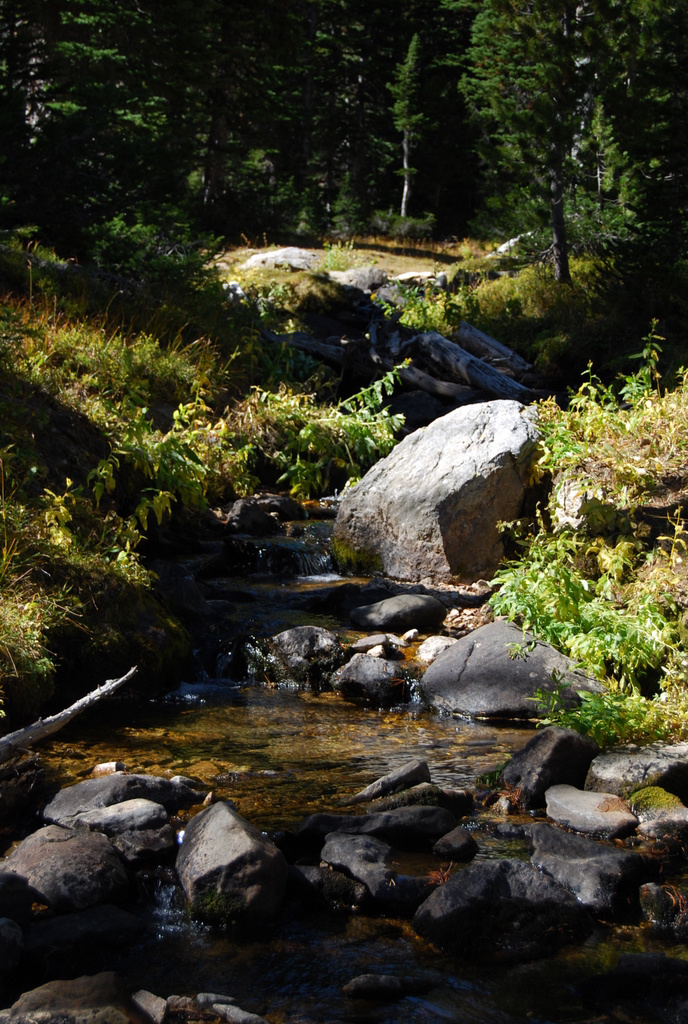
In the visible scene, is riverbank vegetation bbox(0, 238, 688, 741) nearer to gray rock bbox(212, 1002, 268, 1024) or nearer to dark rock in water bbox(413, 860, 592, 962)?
dark rock in water bbox(413, 860, 592, 962)

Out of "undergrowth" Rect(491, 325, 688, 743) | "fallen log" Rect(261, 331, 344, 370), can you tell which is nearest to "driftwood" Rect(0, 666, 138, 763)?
"undergrowth" Rect(491, 325, 688, 743)

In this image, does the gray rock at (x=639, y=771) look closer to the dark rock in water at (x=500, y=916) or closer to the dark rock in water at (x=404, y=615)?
the dark rock in water at (x=500, y=916)

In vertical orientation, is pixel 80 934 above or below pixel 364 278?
below

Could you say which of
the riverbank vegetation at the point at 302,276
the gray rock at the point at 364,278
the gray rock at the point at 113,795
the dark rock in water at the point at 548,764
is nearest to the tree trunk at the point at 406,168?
the riverbank vegetation at the point at 302,276

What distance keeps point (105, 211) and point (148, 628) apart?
10.6m

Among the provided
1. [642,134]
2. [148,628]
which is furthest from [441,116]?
[148,628]

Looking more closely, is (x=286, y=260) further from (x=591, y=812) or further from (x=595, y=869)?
(x=595, y=869)

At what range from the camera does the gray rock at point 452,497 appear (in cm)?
772

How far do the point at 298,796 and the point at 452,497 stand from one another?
368 cm

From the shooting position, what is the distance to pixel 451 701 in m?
5.89

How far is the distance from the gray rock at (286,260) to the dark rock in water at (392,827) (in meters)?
17.6

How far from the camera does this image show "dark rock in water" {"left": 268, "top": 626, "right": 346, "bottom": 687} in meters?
6.48

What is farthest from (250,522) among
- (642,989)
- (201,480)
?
(642,989)

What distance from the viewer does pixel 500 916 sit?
348 cm
